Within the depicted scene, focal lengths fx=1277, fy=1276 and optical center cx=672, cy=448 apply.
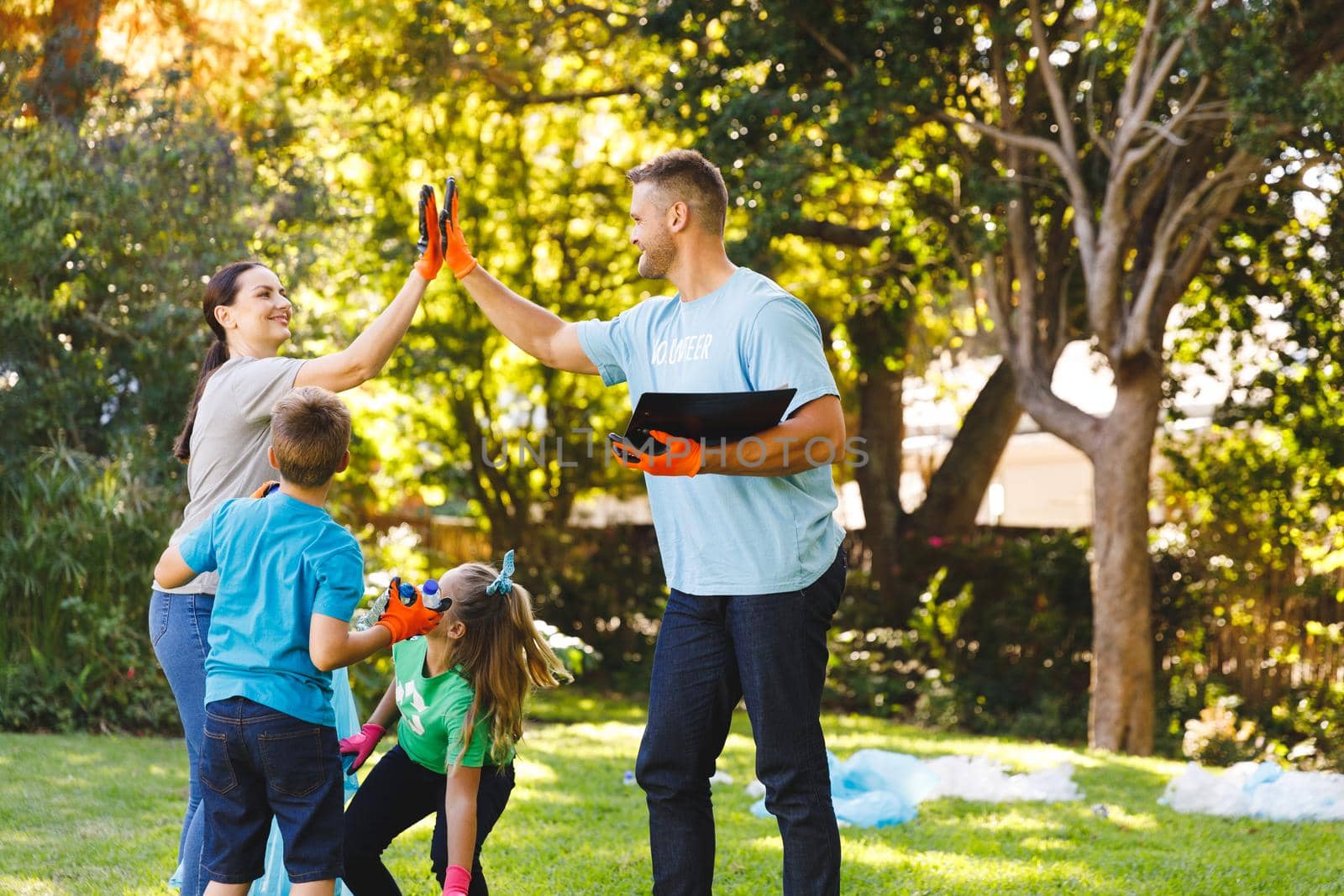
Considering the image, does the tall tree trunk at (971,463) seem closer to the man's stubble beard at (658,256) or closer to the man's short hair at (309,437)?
the man's stubble beard at (658,256)

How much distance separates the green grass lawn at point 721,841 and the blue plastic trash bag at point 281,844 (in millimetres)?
655

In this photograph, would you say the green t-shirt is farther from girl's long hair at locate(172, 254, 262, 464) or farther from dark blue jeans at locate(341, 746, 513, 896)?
girl's long hair at locate(172, 254, 262, 464)

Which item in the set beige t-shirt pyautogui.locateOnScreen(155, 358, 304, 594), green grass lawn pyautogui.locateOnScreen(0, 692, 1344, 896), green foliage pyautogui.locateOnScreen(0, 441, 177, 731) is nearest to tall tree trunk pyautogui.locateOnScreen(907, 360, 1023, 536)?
green grass lawn pyautogui.locateOnScreen(0, 692, 1344, 896)

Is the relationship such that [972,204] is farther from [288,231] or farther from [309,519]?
[309,519]

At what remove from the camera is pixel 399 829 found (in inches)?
122

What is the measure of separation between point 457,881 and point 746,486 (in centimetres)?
117

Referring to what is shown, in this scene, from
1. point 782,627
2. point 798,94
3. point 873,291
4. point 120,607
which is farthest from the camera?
point 873,291

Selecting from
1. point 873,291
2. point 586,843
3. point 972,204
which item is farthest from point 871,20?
point 586,843

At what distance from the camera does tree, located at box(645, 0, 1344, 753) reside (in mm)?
7613

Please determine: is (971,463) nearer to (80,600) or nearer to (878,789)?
(878,789)

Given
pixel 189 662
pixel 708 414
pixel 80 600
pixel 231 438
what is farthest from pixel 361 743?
pixel 80 600

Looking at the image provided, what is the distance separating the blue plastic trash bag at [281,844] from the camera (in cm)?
309

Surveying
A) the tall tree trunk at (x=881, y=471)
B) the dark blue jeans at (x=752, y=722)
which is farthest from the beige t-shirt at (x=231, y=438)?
the tall tree trunk at (x=881, y=471)

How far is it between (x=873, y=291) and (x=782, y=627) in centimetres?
798
